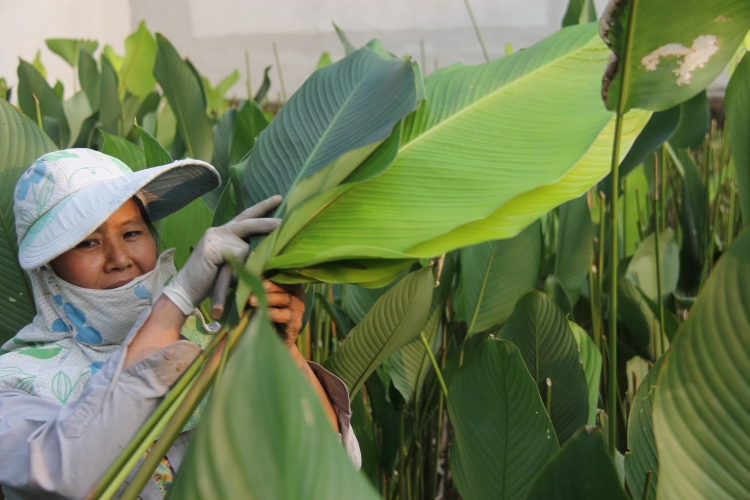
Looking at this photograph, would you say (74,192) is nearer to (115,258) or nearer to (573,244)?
(115,258)

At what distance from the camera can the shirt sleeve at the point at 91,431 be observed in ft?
2.29

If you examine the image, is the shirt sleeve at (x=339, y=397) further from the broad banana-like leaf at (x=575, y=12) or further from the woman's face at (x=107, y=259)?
the broad banana-like leaf at (x=575, y=12)

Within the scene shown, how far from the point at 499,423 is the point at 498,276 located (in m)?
0.36

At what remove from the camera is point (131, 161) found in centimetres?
113

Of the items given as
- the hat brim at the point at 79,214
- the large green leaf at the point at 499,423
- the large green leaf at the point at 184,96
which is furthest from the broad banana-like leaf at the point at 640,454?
the large green leaf at the point at 184,96

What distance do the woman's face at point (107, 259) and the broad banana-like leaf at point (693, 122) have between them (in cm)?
89

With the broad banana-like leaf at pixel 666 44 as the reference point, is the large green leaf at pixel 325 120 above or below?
below

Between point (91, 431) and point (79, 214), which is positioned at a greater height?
point (79, 214)

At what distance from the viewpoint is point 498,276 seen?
1019 millimetres

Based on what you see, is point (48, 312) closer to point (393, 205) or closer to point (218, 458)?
point (393, 205)

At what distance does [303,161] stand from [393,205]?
0.53ft

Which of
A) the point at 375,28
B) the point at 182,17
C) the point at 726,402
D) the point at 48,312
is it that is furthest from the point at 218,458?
the point at 182,17

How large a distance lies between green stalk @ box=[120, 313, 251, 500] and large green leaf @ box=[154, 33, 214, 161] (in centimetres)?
90

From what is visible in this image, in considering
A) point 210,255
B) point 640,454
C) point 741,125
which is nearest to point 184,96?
point 210,255
